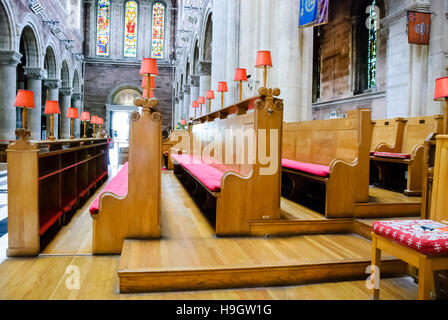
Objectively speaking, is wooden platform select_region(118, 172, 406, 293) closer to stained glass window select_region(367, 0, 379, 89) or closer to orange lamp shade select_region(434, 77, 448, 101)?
orange lamp shade select_region(434, 77, 448, 101)

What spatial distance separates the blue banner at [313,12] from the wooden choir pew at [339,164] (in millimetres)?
2956

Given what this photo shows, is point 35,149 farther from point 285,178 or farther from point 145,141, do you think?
point 285,178

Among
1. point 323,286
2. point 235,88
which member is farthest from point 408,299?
point 235,88

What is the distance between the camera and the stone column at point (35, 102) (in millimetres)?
13078

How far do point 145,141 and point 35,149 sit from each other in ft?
3.01

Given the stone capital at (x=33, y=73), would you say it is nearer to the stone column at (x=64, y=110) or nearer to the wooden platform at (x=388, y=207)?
the stone column at (x=64, y=110)

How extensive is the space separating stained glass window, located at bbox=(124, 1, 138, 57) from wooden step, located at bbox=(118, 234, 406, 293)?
24.8m

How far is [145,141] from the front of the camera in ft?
10.2

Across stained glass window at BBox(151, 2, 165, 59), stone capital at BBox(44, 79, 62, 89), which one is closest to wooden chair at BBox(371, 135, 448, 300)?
stone capital at BBox(44, 79, 62, 89)

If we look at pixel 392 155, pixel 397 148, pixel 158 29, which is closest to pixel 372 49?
pixel 397 148

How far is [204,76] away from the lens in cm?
1544

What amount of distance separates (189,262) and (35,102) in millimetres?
12649

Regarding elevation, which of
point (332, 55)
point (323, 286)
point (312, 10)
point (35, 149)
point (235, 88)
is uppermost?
point (332, 55)

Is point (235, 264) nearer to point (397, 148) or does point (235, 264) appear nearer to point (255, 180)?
point (255, 180)
